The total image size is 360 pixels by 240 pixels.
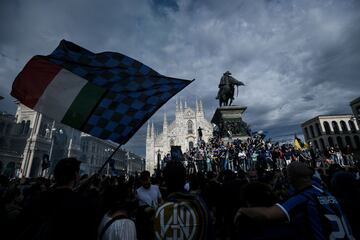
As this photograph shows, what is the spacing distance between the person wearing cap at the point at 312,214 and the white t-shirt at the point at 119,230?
3.73ft

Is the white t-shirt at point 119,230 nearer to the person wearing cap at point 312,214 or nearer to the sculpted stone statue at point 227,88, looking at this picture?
the person wearing cap at point 312,214

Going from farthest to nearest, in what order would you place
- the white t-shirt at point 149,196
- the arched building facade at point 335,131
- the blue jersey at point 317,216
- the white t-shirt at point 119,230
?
the arched building facade at point 335,131 < the white t-shirt at point 149,196 < the white t-shirt at point 119,230 < the blue jersey at point 317,216

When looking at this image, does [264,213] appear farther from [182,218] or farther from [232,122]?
[232,122]

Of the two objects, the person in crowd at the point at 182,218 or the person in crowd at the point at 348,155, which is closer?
the person in crowd at the point at 182,218

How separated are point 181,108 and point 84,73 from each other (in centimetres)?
5611

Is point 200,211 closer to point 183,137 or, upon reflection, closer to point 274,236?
point 274,236

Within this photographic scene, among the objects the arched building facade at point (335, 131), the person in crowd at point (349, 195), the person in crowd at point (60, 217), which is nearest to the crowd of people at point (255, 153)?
the person in crowd at point (349, 195)

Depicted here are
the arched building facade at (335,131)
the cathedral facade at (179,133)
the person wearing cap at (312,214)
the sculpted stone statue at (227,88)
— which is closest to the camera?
the person wearing cap at (312,214)

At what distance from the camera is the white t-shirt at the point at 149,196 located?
3.99m

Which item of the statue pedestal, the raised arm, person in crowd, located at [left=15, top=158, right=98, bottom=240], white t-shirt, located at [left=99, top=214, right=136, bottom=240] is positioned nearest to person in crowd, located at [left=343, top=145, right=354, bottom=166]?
the statue pedestal

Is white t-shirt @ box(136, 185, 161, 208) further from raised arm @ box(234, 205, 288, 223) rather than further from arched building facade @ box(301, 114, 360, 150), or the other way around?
arched building facade @ box(301, 114, 360, 150)

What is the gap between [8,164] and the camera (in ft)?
112

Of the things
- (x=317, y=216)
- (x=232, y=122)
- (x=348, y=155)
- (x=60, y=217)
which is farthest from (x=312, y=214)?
(x=348, y=155)

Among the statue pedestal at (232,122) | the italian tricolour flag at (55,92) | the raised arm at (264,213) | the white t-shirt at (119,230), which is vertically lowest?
the white t-shirt at (119,230)
